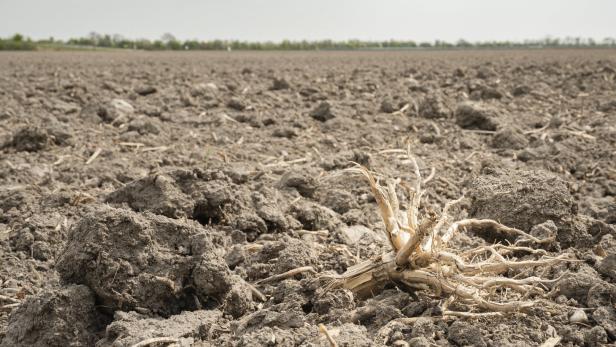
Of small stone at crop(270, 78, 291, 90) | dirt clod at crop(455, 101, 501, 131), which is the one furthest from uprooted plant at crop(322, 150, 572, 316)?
small stone at crop(270, 78, 291, 90)

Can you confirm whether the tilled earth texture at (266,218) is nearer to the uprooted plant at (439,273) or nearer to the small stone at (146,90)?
the uprooted plant at (439,273)

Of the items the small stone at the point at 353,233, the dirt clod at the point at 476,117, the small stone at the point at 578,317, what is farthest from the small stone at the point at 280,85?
the small stone at the point at 578,317

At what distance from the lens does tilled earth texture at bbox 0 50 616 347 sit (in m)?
2.14

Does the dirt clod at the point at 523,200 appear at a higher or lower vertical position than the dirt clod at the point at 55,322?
higher

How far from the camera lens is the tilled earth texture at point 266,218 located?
7.02 ft

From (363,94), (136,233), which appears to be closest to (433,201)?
(136,233)

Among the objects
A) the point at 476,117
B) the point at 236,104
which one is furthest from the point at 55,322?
the point at 236,104

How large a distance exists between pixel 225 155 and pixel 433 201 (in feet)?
5.27

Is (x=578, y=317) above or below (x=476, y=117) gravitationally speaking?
below

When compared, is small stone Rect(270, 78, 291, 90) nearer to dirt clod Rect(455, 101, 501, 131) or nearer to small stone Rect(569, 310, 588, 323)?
dirt clod Rect(455, 101, 501, 131)

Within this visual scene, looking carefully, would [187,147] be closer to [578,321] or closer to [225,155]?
[225,155]

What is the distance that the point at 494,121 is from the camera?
5840 mm

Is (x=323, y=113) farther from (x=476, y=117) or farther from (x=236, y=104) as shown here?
(x=476, y=117)

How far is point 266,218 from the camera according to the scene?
311 centimetres
